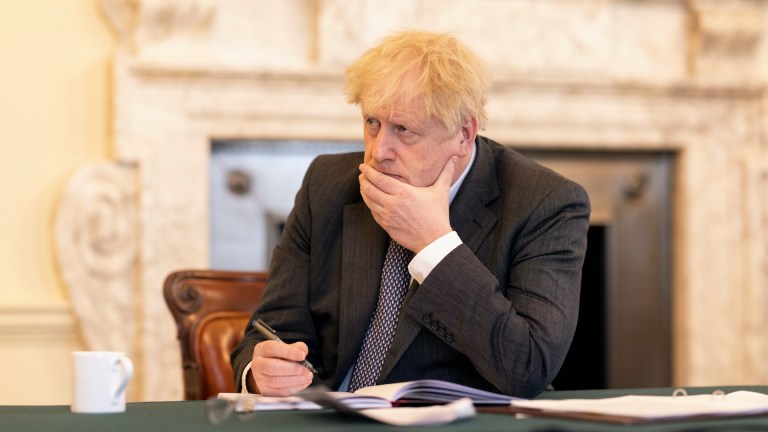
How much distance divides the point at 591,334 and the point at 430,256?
2.34 meters

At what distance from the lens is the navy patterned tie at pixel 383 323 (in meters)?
2.03

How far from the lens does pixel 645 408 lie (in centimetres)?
145

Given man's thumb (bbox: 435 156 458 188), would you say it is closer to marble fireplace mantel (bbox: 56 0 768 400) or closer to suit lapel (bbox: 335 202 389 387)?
suit lapel (bbox: 335 202 389 387)

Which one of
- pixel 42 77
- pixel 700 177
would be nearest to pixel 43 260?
A: pixel 42 77

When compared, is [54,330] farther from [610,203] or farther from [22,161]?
[610,203]

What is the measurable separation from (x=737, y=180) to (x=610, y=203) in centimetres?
50

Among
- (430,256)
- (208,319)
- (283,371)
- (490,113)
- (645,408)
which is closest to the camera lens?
(645,408)

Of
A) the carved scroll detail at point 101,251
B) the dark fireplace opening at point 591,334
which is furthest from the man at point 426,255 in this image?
the dark fireplace opening at point 591,334

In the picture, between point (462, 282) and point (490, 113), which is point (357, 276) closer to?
point (462, 282)

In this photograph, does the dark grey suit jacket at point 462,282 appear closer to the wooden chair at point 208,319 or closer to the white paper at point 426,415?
the wooden chair at point 208,319

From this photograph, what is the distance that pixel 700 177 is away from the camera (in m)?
4.10

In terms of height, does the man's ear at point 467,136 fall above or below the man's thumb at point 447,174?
above

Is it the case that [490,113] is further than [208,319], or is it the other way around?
[490,113]

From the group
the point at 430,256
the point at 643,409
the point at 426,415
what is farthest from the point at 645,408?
the point at 430,256
